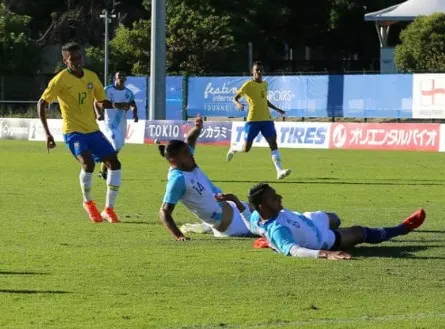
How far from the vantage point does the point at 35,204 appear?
60.5 feet

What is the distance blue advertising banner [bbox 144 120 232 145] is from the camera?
39500mm

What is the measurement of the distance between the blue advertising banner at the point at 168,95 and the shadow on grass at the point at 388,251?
35.9 meters

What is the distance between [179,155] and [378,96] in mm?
31291

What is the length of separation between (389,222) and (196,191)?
323 centimetres

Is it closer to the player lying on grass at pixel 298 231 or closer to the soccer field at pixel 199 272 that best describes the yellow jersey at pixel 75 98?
the soccer field at pixel 199 272

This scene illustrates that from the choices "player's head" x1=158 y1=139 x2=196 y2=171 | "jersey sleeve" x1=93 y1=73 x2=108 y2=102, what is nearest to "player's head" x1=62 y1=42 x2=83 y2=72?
"jersey sleeve" x1=93 y1=73 x2=108 y2=102

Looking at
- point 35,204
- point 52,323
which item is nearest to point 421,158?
point 35,204

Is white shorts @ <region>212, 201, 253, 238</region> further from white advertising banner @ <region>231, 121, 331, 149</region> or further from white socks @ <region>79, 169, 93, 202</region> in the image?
white advertising banner @ <region>231, 121, 331, 149</region>

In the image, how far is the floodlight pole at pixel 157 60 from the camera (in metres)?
39.8

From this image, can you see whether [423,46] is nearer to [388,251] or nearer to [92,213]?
[92,213]

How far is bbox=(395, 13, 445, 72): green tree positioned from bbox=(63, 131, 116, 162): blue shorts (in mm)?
37829

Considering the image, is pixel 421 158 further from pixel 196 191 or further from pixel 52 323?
pixel 52 323

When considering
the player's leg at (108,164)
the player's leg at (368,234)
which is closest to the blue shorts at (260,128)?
the player's leg at (108,164)

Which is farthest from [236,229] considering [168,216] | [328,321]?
[328,321]
